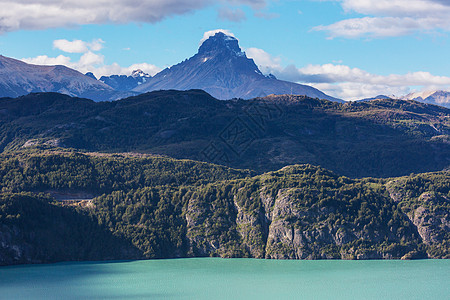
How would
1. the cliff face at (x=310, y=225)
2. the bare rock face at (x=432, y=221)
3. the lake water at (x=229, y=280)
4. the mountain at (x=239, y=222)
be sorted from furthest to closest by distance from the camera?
the bare rock face at (x=432, y=221), the cliff face at (x=310, y=225), the mountain at (x=239, y=222), the lake water at (x=229, y=280)

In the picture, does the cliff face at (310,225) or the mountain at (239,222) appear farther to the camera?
the cliff face at (310,225)

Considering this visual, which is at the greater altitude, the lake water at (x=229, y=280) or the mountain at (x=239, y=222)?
the mountain at (x=239, y=222)

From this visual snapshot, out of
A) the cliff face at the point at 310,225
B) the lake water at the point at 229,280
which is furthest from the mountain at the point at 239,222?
the lake water at the point at 229,280

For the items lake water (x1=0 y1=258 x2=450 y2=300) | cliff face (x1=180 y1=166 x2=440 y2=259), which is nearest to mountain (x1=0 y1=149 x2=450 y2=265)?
cliff face (x1=180 y1=166 x2=440 y2=259)

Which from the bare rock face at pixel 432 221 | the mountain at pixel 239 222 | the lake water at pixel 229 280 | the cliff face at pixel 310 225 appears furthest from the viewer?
the bare rock face at pixel 432 221

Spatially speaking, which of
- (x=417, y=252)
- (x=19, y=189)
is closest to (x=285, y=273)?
(x=417, y=252)

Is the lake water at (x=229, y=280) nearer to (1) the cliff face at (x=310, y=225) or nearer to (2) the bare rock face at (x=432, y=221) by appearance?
(1) the cliff face at (x=310, y=225)
